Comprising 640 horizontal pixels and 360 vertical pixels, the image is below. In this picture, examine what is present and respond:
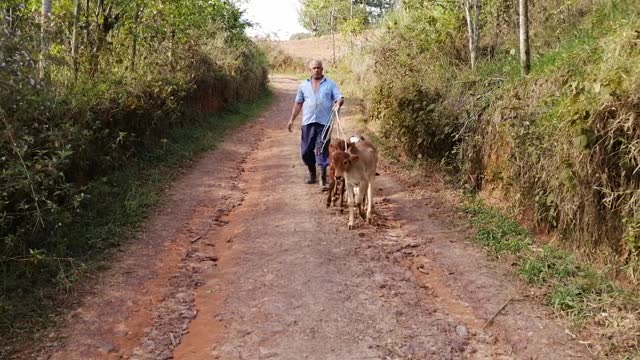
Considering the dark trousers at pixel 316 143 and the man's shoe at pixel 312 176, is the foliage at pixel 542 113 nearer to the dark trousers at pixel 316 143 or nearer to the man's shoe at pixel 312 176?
the dark trousers at pixel 316 143

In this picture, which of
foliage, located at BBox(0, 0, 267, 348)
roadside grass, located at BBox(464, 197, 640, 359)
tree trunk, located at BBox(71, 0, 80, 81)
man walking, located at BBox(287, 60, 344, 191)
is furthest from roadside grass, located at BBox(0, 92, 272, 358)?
roadside grass, located at BBox(464, 197, 640, 359)

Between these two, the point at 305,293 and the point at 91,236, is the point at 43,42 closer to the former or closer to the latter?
the point at 91,236

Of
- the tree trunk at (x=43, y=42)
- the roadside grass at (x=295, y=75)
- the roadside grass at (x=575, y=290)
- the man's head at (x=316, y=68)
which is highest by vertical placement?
the roadside grass at (x=295, y=75)

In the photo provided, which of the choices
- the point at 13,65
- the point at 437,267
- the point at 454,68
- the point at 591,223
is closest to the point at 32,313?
the point at 13,65

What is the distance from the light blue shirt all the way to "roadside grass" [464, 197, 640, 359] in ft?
9.96

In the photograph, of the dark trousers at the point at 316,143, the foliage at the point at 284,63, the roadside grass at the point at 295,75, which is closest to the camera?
the dark trousers at the point at 316,143

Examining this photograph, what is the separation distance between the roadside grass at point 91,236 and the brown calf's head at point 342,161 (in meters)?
2.54

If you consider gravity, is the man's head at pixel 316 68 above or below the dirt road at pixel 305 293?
above

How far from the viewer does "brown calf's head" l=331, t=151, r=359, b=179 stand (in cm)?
654

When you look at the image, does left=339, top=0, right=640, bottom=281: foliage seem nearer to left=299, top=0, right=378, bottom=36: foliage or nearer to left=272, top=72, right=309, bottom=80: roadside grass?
left=299, top=0, right=378, bottom=36: foliage

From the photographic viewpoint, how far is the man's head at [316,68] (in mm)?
7645

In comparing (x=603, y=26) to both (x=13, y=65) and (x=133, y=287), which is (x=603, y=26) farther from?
(x=13, y=65)

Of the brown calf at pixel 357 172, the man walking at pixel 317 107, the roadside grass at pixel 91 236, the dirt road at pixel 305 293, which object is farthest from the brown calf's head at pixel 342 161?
the roadside grass at pixel 91 236

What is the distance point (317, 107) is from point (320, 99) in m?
0.13
